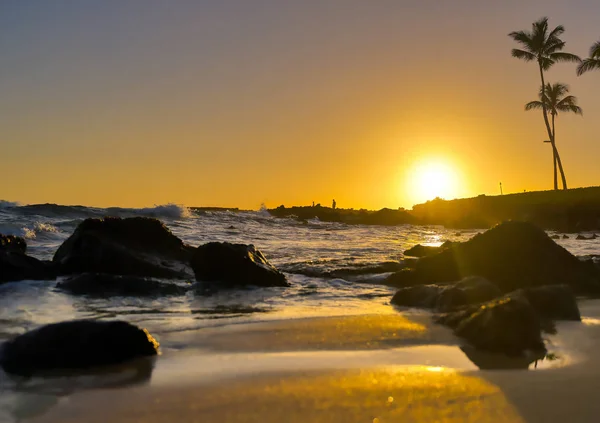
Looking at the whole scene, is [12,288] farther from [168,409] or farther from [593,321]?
[593,321]

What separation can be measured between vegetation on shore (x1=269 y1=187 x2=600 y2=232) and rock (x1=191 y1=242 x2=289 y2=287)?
22.6 metres

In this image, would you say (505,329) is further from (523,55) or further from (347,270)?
(523,55)

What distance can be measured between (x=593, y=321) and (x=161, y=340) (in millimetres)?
3712

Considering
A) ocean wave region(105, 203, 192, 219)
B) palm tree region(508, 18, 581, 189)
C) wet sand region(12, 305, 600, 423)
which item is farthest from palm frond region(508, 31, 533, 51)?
wet sand region(12, 305, 600, 423)

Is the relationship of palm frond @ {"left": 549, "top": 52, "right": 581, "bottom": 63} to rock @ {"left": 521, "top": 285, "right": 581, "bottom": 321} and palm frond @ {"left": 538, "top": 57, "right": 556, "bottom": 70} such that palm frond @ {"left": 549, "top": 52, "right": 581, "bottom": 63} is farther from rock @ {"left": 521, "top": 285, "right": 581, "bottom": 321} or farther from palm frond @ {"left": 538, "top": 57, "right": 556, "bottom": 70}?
rock @ {"left": 521, "top": 285, "right": 581, "bottom": 321}

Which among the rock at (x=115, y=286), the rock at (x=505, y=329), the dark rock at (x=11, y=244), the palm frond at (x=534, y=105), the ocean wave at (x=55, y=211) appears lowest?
the rock at (x=115, y=286)

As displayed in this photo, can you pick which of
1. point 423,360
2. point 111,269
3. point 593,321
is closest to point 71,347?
point 423,360

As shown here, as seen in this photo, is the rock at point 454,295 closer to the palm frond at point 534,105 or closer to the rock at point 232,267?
the rock at point 232,267

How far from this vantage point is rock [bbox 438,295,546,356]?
12.4 feet

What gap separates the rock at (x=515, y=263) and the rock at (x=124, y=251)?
3.88 meters

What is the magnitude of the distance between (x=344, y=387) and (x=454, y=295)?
123 inches

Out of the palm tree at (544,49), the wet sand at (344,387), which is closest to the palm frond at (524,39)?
the palm tree at (544,49)

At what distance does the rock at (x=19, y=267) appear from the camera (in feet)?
26.5

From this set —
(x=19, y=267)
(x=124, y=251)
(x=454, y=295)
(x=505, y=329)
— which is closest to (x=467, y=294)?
(x=454, y=295)
